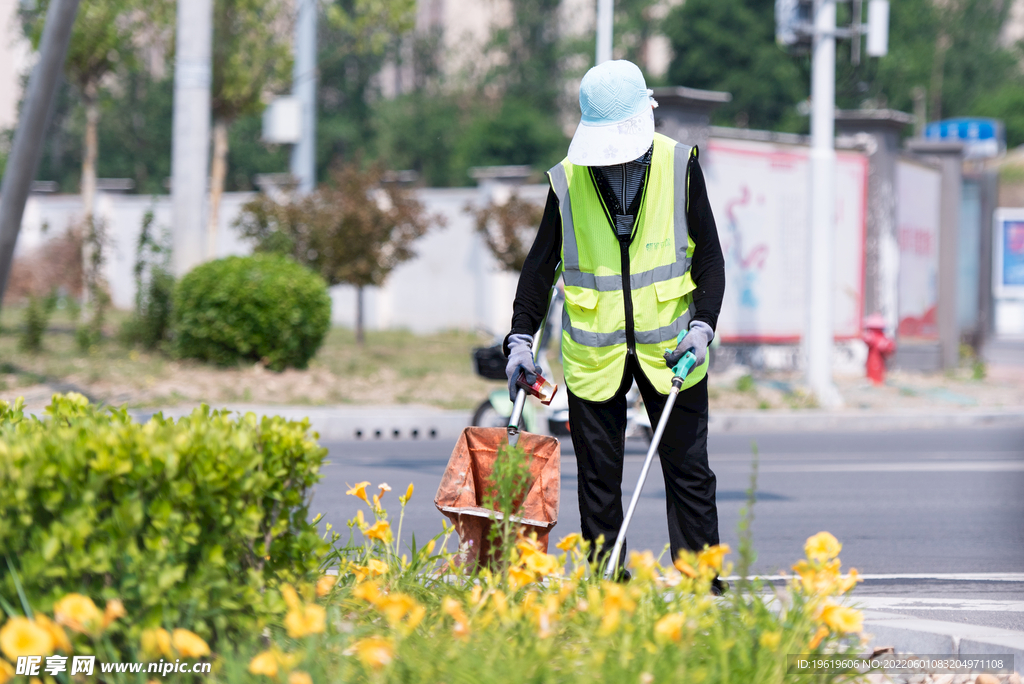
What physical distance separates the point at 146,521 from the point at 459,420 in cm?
765

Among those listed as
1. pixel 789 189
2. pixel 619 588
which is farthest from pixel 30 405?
pixel 789 189

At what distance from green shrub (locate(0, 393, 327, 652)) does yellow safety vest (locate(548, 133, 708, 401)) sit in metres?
1.21

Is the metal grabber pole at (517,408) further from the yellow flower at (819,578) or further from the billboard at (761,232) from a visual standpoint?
the billboard at (761,232)

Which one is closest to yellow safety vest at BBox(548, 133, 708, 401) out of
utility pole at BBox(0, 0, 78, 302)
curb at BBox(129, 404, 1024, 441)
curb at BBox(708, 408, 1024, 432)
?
curb at BBox(129, 404, 1024, 441)

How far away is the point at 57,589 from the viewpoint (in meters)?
2.40

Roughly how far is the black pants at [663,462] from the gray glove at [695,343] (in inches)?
6.1

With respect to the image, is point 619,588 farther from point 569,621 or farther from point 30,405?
point 30,405

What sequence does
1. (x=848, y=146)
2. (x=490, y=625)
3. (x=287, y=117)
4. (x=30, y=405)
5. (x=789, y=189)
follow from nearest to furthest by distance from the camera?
1. (x=490, y=625)
2. (x=30, y=405)
3. (x=789, y=189)
4. (x=848, y=146)
5. (x=287, y=117)

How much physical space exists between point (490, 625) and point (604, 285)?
1.29 m

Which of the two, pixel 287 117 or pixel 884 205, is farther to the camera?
pixel 287 117

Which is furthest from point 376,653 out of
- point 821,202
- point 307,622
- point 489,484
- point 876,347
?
point 876,347

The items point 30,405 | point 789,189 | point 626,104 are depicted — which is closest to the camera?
point 626,104

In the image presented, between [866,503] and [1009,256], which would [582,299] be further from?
[1009,256]

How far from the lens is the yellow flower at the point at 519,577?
280cm
